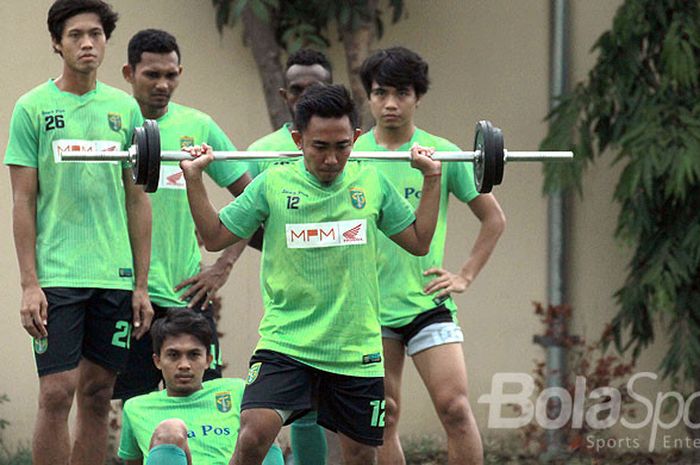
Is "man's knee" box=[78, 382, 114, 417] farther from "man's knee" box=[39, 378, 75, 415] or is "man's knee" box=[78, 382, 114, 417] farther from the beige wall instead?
the beige wall

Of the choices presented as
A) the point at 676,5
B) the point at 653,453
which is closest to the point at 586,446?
the point at 653,453

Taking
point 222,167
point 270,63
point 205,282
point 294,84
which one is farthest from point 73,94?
point 270,63

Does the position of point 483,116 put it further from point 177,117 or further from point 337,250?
point 337,250

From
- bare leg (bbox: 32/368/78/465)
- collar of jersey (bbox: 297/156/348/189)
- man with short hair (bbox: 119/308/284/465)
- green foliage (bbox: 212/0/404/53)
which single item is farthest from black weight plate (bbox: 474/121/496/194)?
green foliage (bbox: 212/0/404/53)

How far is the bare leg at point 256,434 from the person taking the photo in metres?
5.73

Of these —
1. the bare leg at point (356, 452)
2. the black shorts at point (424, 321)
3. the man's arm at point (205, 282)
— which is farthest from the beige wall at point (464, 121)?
the bare leg at point (356, 452)

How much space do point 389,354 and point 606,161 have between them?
3540 mm

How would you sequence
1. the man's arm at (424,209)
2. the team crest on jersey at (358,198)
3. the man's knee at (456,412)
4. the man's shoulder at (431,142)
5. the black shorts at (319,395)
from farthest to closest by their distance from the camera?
the man's shoulder at (431,142), the man's knee at (456,412), the man's arm at (424,209), the team crest on jersey at (358,198), the black shorts at (319,395)

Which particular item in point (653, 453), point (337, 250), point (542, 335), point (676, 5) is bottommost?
point (653, 453)

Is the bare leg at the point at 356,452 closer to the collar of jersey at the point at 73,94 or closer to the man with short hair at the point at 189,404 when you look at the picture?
the man with short hair at the point at 189,404

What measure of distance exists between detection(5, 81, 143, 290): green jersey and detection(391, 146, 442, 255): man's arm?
1308 millimetres

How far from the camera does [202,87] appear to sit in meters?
9.73

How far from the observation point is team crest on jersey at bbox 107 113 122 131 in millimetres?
6590

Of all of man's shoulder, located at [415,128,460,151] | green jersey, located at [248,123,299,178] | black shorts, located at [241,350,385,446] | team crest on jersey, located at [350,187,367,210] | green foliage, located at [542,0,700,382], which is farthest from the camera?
green foliage, located at [542,0,700,382]
